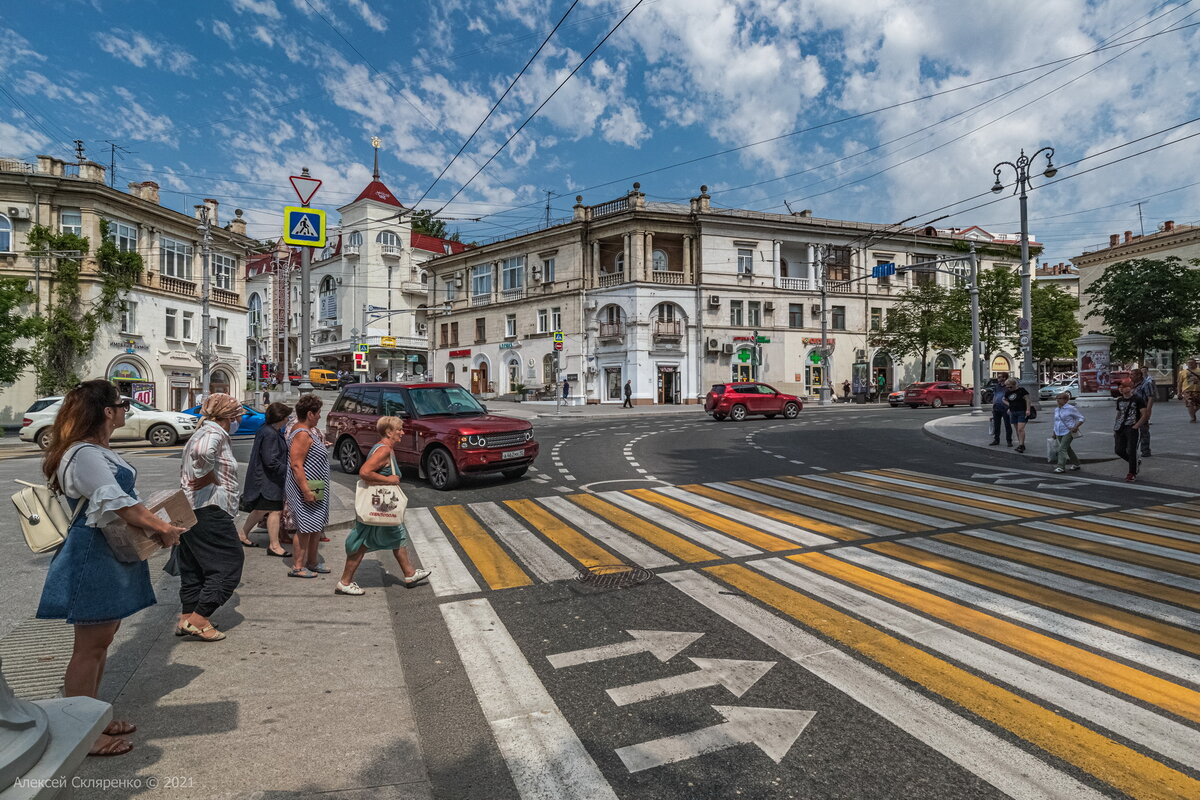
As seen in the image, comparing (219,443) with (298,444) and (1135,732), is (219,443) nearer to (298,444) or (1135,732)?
(298,444)

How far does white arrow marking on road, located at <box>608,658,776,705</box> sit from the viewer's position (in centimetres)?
375

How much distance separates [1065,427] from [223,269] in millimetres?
43064

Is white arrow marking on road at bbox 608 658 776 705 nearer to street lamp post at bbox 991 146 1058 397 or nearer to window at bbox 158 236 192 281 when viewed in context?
street lamp post at bbox 991 146 1058 397

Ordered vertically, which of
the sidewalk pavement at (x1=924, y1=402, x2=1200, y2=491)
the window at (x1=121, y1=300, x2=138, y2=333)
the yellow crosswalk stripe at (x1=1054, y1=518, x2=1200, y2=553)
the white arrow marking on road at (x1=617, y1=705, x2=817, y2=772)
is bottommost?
the white arrow marking on road at (x1=617, y1=705, x2=817, y2=772)

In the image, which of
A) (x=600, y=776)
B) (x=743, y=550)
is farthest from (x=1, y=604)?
(x=743, y=550)

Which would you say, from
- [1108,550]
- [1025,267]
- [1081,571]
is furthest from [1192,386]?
[1081,571]

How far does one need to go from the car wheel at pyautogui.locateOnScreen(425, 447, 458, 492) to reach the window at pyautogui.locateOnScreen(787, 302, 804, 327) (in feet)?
127

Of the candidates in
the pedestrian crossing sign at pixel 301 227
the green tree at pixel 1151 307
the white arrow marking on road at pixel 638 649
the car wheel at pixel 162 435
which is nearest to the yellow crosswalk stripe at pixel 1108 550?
the white arrow marking on road at pixel 638 649

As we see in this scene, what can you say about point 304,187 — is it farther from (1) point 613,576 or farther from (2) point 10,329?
(2) point 10,329

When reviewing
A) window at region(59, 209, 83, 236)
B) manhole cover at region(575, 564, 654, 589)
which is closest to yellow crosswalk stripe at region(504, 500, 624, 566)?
manhole cover at region(575, 564, 654, 589)

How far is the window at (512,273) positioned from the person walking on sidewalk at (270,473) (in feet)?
142

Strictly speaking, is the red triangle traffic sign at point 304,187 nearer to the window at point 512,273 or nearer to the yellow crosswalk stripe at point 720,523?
the yellow crosswalk stripe at point 720,523

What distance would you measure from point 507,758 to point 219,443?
3122 mm

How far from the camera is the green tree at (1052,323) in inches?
1994
